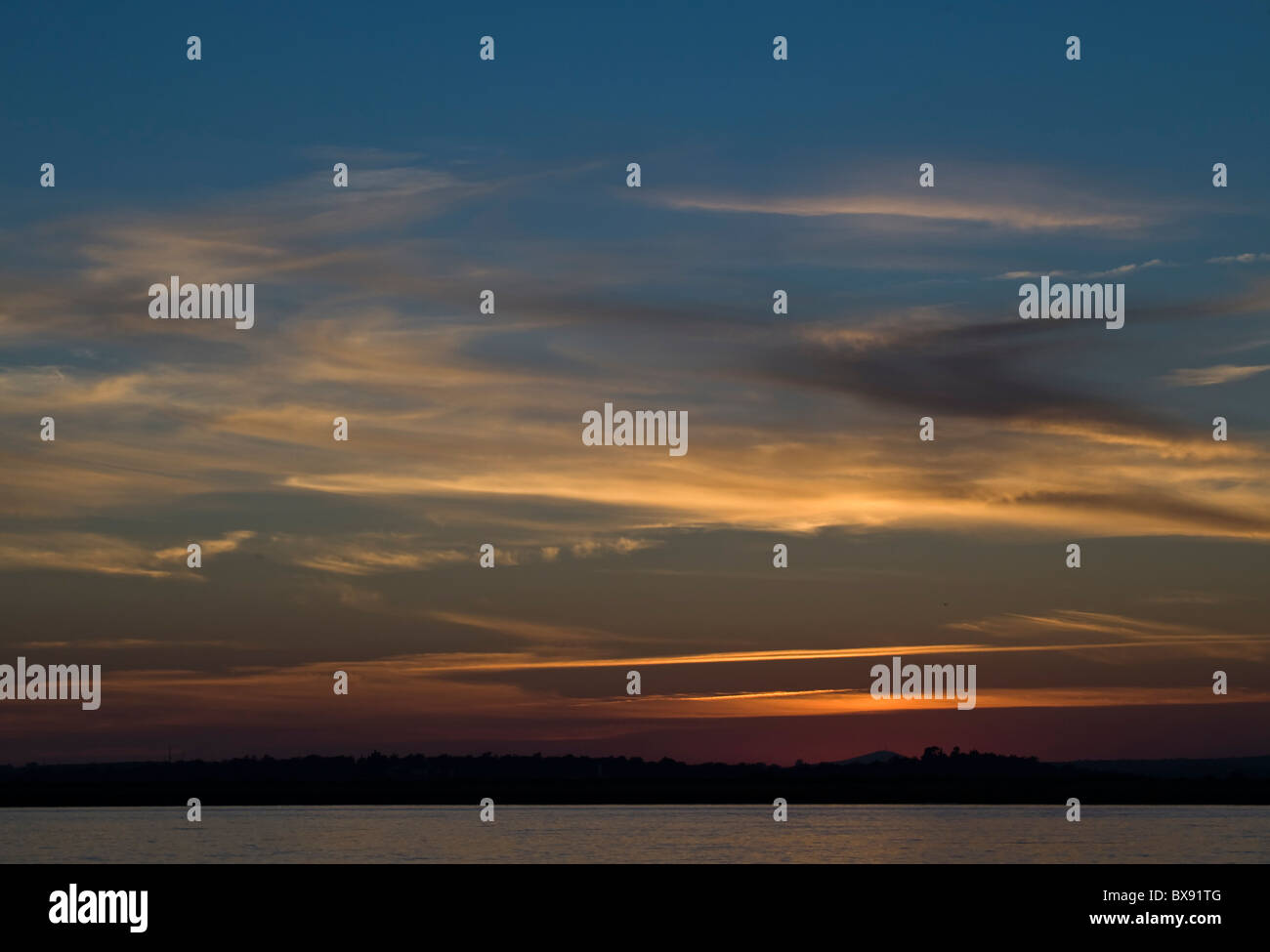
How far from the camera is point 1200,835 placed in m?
110

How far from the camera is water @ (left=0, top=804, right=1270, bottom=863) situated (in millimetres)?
80438

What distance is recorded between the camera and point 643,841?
99875 millimetres

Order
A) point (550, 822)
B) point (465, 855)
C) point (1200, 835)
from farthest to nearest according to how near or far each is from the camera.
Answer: point (550, 822), point (1200, 835), point (465, 855)

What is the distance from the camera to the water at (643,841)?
80.4 m

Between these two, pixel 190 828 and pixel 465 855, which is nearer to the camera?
pixel 465 855
